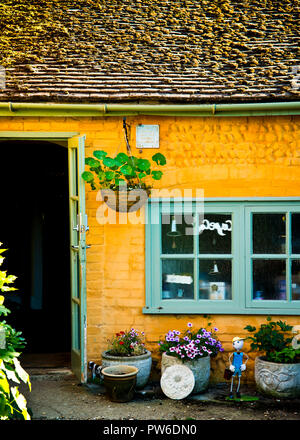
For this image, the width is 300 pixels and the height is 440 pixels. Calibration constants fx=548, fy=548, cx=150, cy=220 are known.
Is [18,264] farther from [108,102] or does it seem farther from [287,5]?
[287,5]

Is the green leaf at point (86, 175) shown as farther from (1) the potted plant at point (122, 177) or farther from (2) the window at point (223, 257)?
(2) the window at point (223, 257)

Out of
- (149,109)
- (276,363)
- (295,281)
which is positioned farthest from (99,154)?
(276,363)

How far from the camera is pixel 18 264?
10109mm

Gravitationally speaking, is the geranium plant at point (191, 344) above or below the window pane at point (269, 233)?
below

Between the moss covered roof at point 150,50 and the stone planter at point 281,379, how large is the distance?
315cm

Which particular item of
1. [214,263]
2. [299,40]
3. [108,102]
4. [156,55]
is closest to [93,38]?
[156,55]

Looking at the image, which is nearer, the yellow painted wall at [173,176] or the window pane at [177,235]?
the yellow painted wall at [173,176]

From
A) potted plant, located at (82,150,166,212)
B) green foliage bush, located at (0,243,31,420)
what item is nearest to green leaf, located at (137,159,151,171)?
potted plant, located at (82,150,166,212)

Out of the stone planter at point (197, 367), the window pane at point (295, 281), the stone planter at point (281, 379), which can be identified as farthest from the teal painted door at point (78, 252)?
the window pane at point (295, 281)

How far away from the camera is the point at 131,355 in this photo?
6363 mm

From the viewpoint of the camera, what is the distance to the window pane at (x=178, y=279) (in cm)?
689

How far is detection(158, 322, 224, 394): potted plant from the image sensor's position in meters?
6.22

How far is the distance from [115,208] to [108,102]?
1304 millimetres

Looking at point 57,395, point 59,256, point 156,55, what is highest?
point 156,55
